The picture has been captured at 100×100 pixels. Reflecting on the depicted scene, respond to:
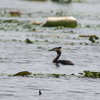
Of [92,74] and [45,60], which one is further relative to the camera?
[45,60]

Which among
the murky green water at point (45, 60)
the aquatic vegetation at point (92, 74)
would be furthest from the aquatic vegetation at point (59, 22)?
the aquatic vegetation at point (92, 74)

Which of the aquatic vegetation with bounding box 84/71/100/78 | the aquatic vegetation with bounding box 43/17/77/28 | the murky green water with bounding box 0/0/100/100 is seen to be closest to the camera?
the murky green water with bounding box 0/0/100/100

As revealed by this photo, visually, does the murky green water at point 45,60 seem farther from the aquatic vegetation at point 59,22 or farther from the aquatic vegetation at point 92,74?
the aquatic vegetation at point 59,22

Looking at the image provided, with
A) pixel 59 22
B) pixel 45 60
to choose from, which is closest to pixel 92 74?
pixel 45 60

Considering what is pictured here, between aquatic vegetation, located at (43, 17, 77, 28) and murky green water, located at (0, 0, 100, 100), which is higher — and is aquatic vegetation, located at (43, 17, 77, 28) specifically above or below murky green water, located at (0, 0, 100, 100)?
above

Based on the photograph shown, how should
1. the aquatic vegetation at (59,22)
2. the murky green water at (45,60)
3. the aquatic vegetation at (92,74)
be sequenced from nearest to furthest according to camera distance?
the murky green water at (45,60) < the aquatic vegetation at (92,74) < the aquatic vegetation at (59,22)

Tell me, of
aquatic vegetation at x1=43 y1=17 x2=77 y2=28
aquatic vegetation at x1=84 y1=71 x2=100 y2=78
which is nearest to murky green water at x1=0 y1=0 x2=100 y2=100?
aquatic vegetation at x1=84 y1=71 x2=100 y2=78

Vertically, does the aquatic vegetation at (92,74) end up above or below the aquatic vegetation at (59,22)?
below

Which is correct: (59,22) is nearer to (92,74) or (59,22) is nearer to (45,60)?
(45,60)

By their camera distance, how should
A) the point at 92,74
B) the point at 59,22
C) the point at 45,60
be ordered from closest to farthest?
the point at 92,74
the point at 45,60
the point at 59,22

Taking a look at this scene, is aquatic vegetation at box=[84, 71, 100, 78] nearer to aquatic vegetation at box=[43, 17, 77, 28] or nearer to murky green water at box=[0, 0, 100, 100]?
murky green water at box=[0, 0, 100, 100]

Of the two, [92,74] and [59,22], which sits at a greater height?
[59,22]

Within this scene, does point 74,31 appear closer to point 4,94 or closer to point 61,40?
point 61,40

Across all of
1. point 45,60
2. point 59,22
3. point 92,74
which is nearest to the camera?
point 92,74
